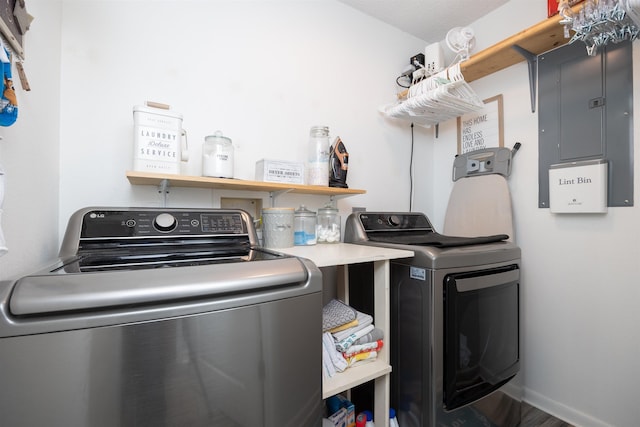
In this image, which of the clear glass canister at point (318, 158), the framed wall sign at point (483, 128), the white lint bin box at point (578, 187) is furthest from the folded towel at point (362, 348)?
the framed wall sign at point (483, 128)

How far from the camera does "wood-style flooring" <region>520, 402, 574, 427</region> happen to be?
1.55 meters

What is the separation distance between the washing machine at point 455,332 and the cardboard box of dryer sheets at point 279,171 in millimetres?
533

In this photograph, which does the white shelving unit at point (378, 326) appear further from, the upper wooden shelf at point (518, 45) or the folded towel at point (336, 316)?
the upper wooden shelf at point (518, 45)

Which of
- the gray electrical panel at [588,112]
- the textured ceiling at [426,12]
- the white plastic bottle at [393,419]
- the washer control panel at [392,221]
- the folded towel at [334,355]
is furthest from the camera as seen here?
the textured ceiling at [426,12]

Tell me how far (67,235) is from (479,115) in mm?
2382

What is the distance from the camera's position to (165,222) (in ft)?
3.62

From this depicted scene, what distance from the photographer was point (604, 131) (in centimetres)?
146

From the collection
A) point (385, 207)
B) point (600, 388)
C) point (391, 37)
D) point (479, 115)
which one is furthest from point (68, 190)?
point (600, 388)

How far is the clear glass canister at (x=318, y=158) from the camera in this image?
1.56 meters

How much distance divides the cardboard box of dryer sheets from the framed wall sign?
4.39 feet

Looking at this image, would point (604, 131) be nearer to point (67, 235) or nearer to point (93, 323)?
point (93, 323)

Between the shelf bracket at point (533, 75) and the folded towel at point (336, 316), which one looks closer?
the folded towel at point (336, 316)

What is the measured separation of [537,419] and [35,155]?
2.57m

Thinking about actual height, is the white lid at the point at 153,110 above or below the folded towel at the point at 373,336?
above
